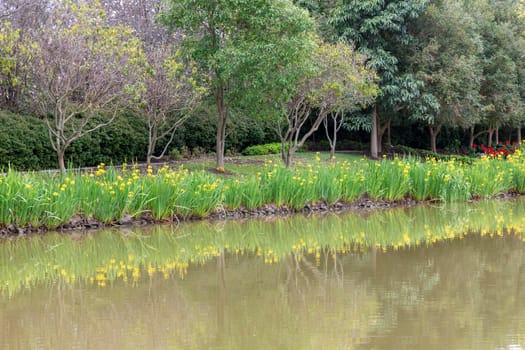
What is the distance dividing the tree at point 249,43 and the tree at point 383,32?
9185 mm

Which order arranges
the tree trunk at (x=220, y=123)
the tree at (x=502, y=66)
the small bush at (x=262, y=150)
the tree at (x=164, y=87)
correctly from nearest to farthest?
the tree at (x=164, y=87)
the tree trunk at (x=220, y=123)
the small bush at (x=262, y=150)
the tree at (x=502, y=66)

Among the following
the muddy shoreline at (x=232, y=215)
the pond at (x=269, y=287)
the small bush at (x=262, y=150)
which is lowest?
the pond at (x=269, y=287)

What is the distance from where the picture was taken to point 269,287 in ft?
27.9

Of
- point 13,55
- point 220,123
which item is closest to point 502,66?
point 220,123

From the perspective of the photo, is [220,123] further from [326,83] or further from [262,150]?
[262,150]

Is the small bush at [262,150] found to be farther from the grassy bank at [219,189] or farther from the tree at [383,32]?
the grassy bank at [219,189]

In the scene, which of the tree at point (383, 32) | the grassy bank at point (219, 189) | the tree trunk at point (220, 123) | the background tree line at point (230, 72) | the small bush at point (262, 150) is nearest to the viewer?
the grassy bank at point (219, 189)

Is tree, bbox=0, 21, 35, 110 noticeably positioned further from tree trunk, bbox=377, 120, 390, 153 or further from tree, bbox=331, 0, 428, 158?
tree trunk, bbox=377, 120, 390, 153

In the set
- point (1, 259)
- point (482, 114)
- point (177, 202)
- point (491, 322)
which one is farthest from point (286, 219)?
point (482, 114)

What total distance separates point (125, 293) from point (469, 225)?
759cm

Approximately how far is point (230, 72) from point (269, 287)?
39.7ft

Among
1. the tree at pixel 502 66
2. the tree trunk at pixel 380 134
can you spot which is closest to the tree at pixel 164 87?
the tree trunk at pixel 380 134

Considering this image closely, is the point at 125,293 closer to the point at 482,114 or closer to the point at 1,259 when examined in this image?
the point at 1,259

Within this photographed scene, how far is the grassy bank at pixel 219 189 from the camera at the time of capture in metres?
12.8
